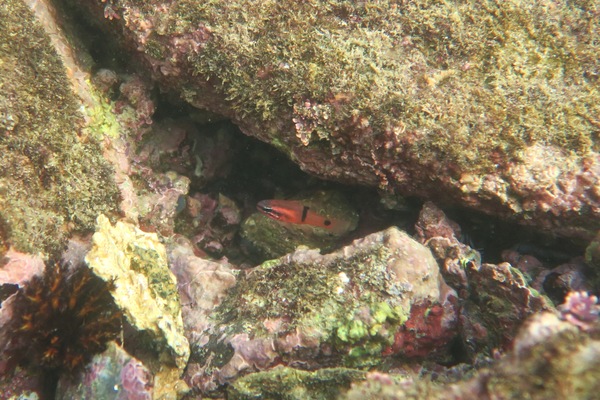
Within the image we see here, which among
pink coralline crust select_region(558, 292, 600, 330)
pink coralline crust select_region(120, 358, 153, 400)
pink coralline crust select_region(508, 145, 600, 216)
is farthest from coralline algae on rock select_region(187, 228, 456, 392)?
pink coralline crust select_region(558, 292, 600, 330)

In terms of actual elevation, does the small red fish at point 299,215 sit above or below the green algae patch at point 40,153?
below

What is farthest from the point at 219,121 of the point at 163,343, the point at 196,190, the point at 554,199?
the point at 554,199

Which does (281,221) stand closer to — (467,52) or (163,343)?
(163,343)

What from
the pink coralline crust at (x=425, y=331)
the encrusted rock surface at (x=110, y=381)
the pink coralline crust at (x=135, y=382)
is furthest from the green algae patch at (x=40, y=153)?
the pink coralline crust at (x=425, y=331)

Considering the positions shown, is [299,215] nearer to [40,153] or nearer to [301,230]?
[301,230]

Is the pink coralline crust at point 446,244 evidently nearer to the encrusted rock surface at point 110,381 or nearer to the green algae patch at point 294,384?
the green algae patch at point 294,384
